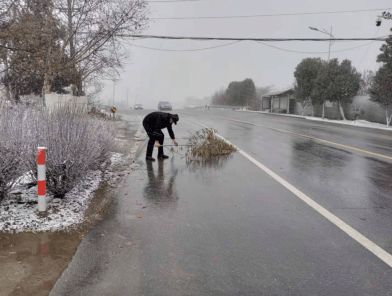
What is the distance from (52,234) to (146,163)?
5.67 meters

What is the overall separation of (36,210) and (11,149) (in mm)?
869

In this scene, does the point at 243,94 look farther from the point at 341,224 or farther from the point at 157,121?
the point at 341,224

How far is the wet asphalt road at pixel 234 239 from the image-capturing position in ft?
12.4

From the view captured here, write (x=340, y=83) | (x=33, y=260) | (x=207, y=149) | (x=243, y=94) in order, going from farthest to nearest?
1. (x=243, y=94)
2. (x=340, y=83)
3. (x=207, y=149)
4. (x=33, y=260)

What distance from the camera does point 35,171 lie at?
6.20 meters

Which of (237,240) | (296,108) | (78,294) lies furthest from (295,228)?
(296,108)

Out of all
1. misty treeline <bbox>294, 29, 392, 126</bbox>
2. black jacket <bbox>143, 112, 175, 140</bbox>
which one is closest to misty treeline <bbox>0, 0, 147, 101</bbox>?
black jacket <bbox>143, 112, 175, 140</bbox>

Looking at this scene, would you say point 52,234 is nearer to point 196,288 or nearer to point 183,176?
point 196,288

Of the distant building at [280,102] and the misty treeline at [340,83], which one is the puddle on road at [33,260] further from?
the distant building at [280,102]

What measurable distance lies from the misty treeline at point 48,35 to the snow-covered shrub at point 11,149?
5707mm

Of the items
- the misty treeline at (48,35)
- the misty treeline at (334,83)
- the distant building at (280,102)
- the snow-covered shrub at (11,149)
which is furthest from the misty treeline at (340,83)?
the snow-covered shrub at (11,149)

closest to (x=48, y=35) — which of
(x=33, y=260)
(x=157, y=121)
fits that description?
(x=157, y=121)

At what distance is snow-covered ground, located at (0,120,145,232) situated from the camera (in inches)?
201

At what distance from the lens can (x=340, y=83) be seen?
3616 centimetres
